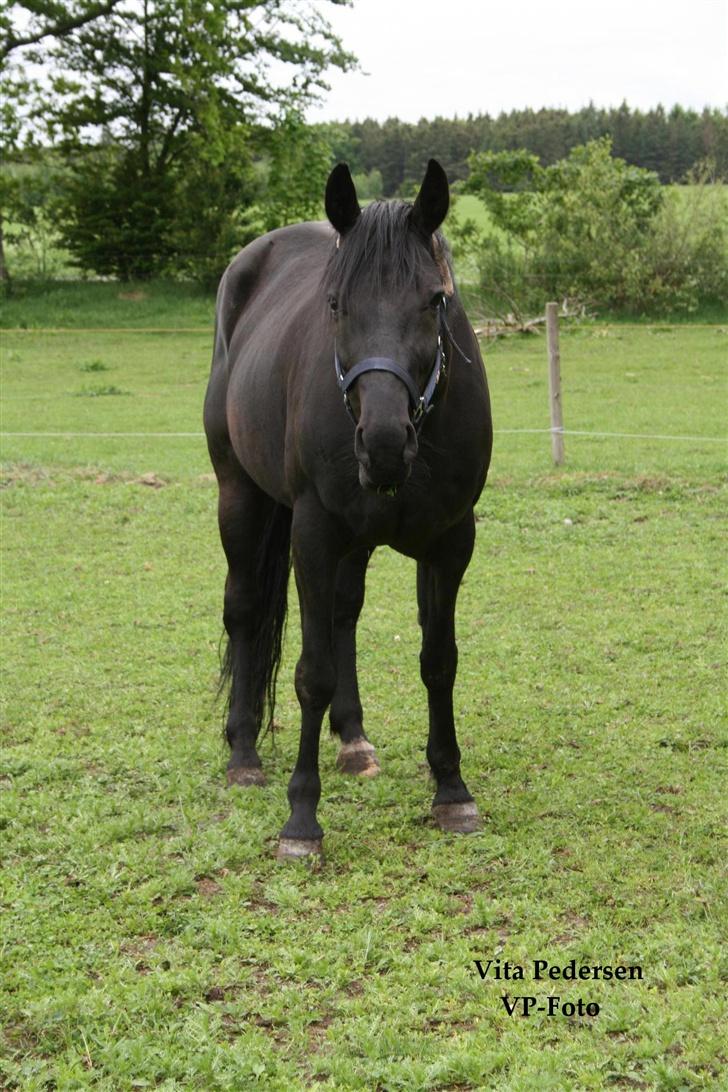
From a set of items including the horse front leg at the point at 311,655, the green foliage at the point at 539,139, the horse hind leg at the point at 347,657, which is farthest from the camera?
the green foliage at the point at 539,139

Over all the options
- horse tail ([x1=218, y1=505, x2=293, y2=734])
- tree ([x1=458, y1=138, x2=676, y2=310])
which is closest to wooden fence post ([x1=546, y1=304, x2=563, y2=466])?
horse tail ([x1=218, y1=505, x2=293, y2=734])

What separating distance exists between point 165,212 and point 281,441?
77.7 ft

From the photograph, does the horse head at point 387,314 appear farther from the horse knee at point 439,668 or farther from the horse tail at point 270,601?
the horse tail at point 270,601

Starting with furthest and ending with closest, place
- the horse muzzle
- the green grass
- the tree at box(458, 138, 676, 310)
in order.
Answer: the green grass, the tree at box(458, 138, 676, 310), the horse muzzle

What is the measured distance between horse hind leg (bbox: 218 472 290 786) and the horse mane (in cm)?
160

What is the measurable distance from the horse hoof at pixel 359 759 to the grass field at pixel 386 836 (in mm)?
95

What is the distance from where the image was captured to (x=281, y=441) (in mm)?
4078

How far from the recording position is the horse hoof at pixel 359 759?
4.49 m

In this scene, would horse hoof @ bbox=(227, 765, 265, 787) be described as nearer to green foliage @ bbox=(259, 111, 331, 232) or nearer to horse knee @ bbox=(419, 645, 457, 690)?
→ horse knee @ bbox=(419, 645, 457, 690)

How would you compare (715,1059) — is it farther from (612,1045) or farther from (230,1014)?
(230,1014)

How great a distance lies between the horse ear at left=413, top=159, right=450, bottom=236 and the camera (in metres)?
3.29

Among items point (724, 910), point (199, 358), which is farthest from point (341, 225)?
point (199, 358)

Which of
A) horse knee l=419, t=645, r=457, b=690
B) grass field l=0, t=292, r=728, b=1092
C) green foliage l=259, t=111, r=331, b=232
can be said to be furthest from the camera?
green foliage l=259, t=111, r=331, b=232

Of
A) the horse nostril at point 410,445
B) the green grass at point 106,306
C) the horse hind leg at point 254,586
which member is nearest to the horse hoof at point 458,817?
the horse hind leg at point 254,586
